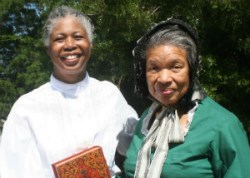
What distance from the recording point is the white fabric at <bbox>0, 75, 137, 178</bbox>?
2.66 m

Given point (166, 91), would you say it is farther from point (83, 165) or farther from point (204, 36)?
point (204, 36)

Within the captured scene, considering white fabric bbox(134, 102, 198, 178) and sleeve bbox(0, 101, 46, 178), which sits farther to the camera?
sleeve bbox(0, 101, 46, 178)

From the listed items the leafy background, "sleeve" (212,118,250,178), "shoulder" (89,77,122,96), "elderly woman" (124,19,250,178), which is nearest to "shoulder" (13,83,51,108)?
"shoulder" (89,77,122,96)

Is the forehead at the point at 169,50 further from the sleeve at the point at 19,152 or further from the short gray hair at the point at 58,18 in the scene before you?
the sleeve at the point at 19,152

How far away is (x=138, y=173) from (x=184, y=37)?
0.72 metres

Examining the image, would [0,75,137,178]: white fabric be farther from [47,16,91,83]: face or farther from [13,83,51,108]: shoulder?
[47,16,91,83]: face

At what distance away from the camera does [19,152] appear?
2666mm

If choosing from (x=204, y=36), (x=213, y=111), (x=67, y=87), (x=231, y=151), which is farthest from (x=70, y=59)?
(x=204, y=36)

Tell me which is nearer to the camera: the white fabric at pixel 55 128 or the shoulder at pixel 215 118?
the shoulder at pixel 215 118

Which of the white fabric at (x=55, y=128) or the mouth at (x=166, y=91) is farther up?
the mouth at (x=166, y=91)

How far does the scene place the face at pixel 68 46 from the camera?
2.78m

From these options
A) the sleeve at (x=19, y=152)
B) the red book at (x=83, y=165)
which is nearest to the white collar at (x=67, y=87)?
the sleeve at (x=19, y=152)

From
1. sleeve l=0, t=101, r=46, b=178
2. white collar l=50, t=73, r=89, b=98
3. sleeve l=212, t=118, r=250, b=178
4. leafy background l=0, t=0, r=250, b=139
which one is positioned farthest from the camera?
leafy background l=0, t=0, r=250, b=139

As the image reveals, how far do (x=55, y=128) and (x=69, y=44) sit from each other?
0.52 metres
